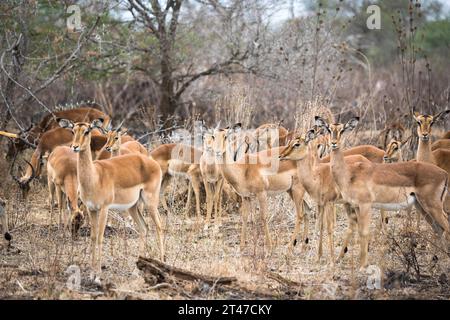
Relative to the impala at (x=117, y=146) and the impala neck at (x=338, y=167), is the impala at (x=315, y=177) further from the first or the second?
the impala at (x=117, y=146)

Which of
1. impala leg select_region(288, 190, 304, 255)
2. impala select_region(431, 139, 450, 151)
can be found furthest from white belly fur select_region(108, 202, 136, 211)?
impala select_region(431, 139, 450, 151)

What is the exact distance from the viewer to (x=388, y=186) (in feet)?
27.4

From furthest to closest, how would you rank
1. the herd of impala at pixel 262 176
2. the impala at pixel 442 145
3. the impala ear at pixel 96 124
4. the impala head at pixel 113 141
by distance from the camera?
the impala at pixel 442 145 → the impala head at pixel 113 141 → the herd of impala at pixel 262 176 → the impala ear at pixel 96 124

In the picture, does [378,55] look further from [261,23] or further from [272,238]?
[272,238]

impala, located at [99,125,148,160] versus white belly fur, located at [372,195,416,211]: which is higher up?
impala, located at [99,125,148,160]

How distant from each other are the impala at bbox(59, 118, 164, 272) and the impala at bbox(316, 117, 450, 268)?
6.87ft

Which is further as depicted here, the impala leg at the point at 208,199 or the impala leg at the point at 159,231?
the impala leg at the point at 208,199

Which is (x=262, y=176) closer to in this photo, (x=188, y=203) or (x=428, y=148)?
(x=428, y=148)

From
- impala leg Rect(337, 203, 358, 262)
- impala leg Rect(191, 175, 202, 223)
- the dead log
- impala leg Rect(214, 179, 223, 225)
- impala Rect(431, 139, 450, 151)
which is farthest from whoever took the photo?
impala leg Rect(191, 175, 202, 223)

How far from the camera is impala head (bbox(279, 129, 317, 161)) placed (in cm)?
916

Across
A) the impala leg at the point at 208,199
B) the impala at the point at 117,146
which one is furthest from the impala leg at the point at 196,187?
the impala at the point at 117,146

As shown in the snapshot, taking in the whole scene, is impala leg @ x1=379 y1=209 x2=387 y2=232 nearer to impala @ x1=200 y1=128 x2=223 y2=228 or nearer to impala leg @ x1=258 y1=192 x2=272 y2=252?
impala leg @ x1=258 y1=192 x2=272 y2=252

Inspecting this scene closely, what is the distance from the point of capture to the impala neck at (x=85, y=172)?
26.0 feet

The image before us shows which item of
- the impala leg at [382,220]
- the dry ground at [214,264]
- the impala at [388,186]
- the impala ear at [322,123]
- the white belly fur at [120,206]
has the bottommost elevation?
the dry ground at [214,264]
